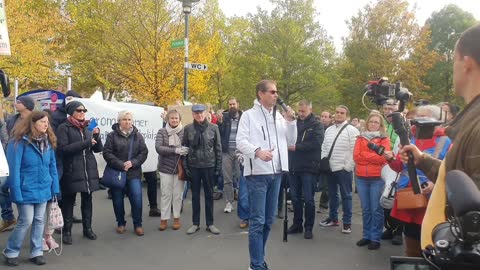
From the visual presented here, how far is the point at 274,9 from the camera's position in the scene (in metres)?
28.9

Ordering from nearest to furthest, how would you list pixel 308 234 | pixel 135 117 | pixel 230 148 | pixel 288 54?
pixel 308 234 → pixel 230 148 → pixel 135 117 → pixel 288 54

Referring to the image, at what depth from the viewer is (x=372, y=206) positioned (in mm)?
5895

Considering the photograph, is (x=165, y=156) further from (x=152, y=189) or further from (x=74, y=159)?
(x=74, y=159)

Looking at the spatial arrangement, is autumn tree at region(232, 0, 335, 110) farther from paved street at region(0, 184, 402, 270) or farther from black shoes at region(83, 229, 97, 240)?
black shoes at region(83, 229, 97, 240)

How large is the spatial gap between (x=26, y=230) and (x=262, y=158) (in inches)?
117

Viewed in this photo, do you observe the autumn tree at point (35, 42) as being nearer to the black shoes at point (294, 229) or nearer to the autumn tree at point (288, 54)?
the autumn tree at point (288, 54)

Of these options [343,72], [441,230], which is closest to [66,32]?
[343,72]

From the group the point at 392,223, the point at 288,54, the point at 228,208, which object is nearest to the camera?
the point at 392,223

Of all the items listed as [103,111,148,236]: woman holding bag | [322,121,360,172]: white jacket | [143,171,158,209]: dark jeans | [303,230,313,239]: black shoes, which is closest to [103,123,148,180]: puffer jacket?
[103,111,148,236]: woman holding bag

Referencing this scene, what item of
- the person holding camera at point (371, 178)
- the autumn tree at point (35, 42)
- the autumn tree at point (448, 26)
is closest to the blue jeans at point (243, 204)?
the person holding camera at point (371, 178)

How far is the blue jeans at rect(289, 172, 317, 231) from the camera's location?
21.1ft

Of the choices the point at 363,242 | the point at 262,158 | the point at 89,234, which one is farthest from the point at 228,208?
the point at 262,158

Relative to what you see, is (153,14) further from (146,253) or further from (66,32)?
(146,253)

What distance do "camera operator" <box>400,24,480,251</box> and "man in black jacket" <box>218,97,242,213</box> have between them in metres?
6.55
